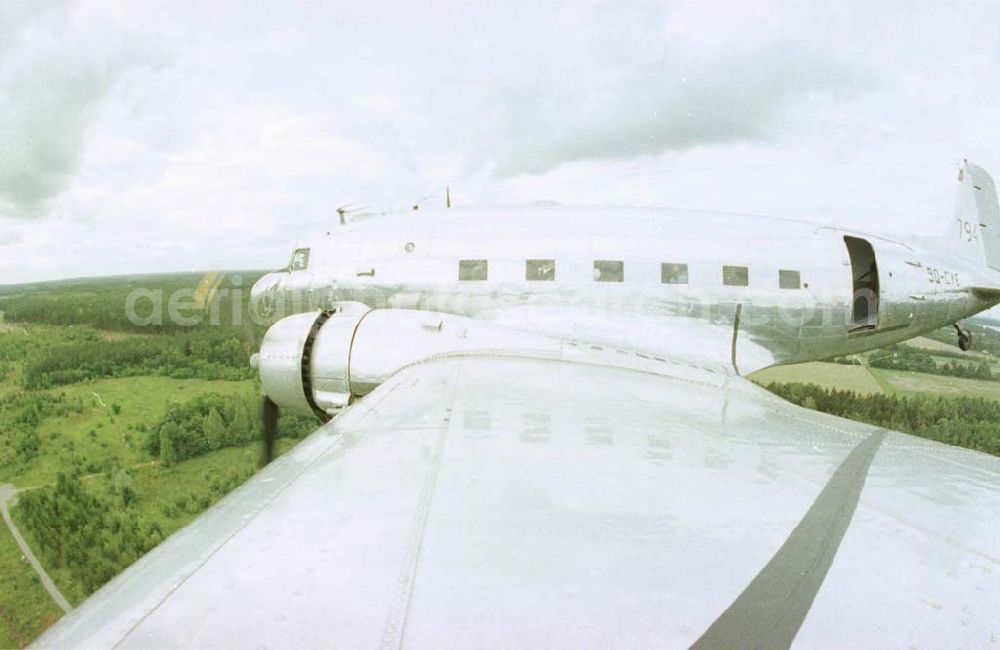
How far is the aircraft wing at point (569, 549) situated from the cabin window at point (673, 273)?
4.59 meters

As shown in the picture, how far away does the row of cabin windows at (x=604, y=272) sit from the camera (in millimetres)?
7598

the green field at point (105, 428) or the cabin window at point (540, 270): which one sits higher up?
the cabin window at point (540, 270)

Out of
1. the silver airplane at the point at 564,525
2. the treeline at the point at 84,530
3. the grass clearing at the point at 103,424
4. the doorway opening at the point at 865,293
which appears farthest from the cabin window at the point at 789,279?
the grass clearing at the point at 103,424

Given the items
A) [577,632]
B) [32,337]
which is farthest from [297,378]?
[32,337]

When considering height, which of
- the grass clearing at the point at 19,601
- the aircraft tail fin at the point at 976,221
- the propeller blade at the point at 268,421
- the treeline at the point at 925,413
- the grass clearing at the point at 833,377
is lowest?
the grass clearing at the point at 19,601

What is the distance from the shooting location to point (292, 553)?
5.72 ft

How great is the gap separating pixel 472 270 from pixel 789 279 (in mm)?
4920

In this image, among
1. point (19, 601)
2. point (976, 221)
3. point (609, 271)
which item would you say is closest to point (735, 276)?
point (609, 271)

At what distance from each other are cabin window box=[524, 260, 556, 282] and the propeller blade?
4.07 meters

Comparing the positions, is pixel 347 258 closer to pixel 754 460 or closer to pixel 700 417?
pixel 700 417

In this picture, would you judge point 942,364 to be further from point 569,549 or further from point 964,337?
point 569,549

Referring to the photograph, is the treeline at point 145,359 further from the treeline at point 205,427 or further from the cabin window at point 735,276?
the cabin window at point 735,276

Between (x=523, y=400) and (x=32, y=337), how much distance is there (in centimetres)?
4562

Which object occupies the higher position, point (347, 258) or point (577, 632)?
point (347, 258)
